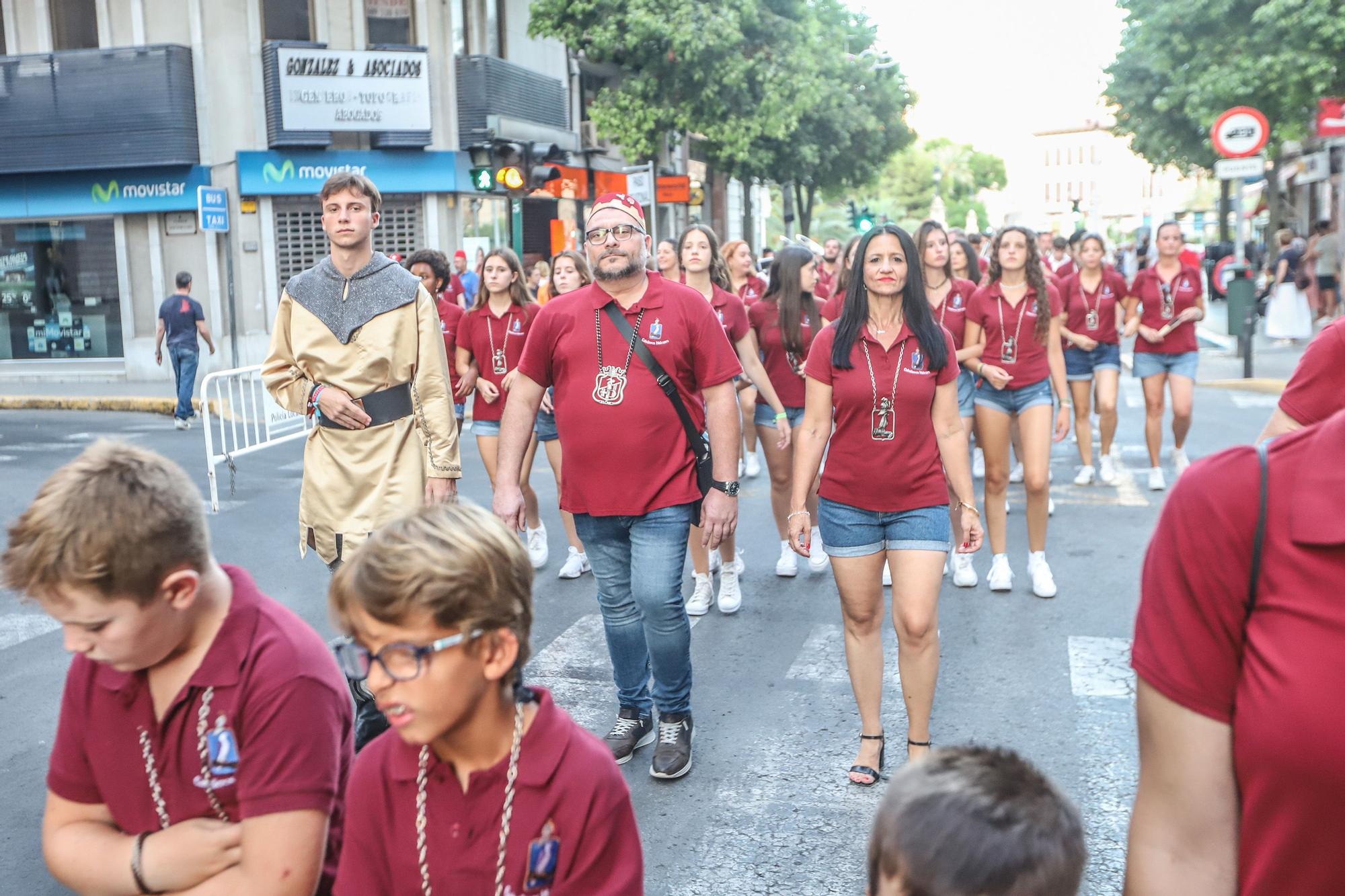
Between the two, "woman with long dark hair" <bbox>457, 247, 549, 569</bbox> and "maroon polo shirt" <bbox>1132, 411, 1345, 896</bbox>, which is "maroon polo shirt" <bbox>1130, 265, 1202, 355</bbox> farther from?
"maroon polo shirt" <bbox>1132, 411, 1345, 896</bbox>

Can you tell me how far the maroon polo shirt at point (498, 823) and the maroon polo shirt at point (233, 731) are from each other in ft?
0.59

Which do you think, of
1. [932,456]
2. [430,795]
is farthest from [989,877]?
[932,456]

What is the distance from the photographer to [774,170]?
37.7 m

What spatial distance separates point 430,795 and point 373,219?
3318mm

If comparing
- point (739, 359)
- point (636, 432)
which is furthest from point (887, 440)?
point (739, 359)

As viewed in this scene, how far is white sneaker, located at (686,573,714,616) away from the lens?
7281mm

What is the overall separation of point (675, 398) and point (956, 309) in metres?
3.96

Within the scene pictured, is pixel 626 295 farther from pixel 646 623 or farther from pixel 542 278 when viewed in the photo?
pixel 542 278

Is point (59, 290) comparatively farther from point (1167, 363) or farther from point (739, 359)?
point (739, 359)

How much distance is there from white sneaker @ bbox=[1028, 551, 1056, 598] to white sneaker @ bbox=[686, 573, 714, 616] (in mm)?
1749

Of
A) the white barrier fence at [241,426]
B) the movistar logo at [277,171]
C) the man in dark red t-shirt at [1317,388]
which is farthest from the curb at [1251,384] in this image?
the movistar logo at [277,171]

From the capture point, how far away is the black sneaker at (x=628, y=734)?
16.6 feet

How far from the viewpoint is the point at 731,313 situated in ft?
25.3

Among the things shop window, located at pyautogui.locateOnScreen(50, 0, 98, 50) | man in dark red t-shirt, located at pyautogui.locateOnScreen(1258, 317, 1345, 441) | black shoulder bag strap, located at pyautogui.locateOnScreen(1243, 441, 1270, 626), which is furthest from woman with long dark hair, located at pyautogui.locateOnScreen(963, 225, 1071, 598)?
shop window, located at pyautogui.locateOnScreen(50, 0, 98, 50)
